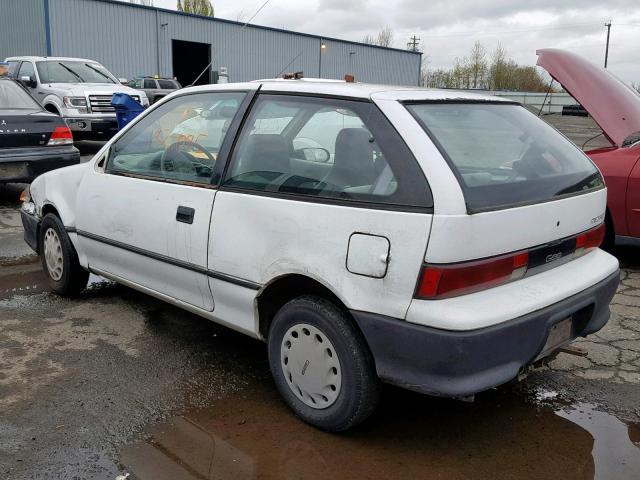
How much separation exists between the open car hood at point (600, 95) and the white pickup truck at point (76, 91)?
10.0 meters

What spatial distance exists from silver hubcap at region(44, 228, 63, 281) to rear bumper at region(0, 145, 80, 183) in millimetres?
3393

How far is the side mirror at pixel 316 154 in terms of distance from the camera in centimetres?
Answer: 298

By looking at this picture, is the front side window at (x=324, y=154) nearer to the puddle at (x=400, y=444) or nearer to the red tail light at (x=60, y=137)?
the puddle at (x=400, y=444)

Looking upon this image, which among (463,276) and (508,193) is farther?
(508,193)

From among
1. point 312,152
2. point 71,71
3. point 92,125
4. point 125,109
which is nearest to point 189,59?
point 71,71

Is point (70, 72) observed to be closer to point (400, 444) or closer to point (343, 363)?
point (343, 363)

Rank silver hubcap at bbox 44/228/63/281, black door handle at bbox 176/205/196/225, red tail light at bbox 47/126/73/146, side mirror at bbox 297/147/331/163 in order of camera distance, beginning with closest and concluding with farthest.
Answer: side mirror at bbox 297/147/331/163, black door handle at bbox 176/205/196/225, silver hubcap at bbox 44/228/63/281, red tail light at bbox 47/126/73/146

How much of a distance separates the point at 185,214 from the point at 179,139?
579 millimetres

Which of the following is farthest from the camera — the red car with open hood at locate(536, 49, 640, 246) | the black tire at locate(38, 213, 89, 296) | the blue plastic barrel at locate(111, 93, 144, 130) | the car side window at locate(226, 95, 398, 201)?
the blue plastic barrel at locate(111, 93, 144, 130)

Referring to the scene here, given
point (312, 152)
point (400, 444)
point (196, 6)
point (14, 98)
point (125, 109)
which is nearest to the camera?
point (400, 444)

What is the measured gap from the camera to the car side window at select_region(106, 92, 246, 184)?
11.2 ft

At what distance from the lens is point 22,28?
26.5m

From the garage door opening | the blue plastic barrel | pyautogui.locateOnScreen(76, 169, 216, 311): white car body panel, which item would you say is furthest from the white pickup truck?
the garage door opening

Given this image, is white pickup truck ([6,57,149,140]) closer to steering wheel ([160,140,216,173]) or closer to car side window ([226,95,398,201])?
steering wheel ([160,140,216,173])
